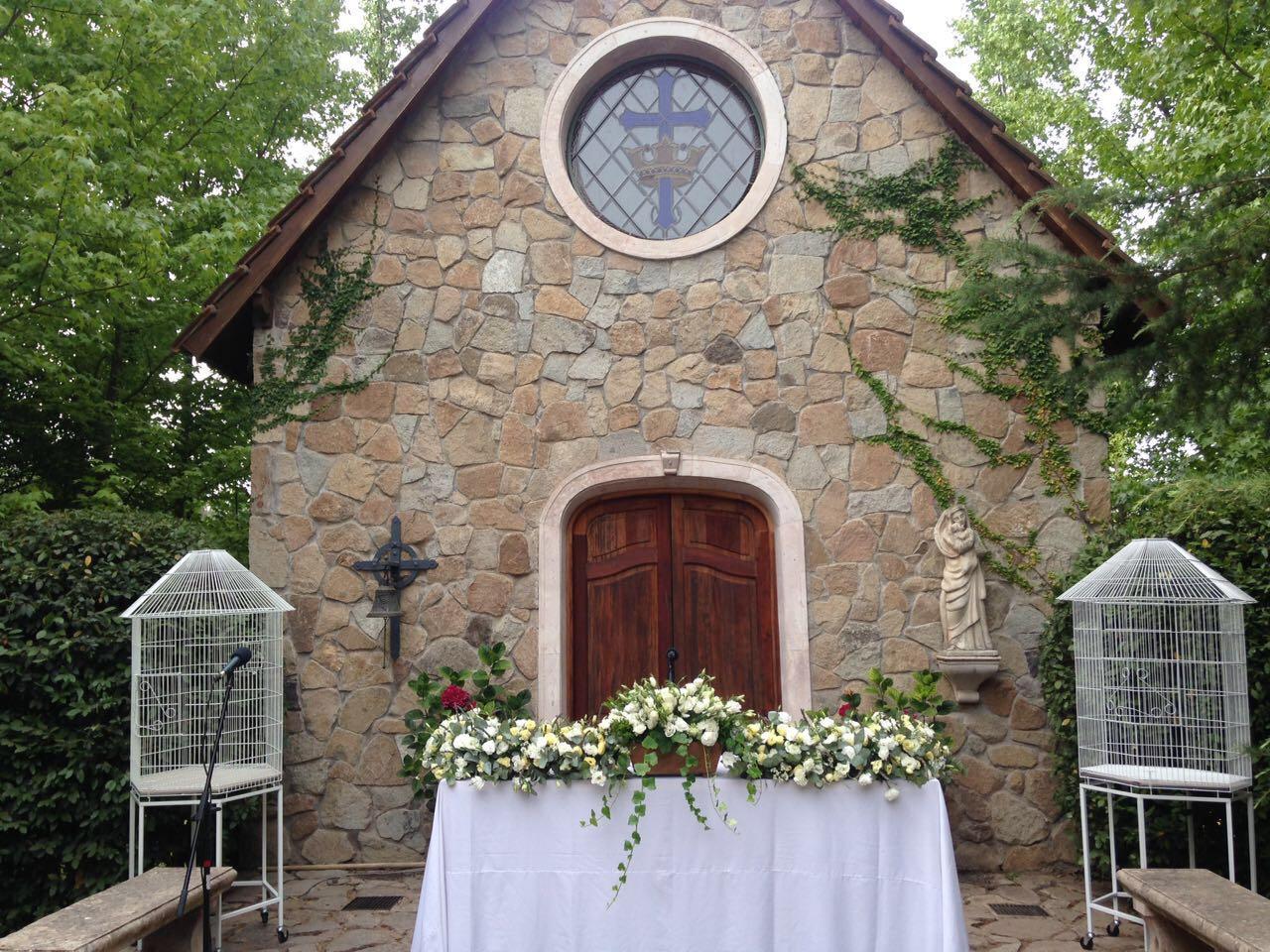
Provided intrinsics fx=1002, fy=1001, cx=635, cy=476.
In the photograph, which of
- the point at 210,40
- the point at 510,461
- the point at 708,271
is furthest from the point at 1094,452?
the point at 210,40

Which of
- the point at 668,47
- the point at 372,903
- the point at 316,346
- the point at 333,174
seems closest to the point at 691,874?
the point at 372,903

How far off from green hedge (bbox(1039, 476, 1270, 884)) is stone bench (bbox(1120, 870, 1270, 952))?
3.02 ft

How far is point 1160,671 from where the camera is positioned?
509 cm

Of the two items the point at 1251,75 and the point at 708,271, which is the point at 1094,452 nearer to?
the point at 708,271

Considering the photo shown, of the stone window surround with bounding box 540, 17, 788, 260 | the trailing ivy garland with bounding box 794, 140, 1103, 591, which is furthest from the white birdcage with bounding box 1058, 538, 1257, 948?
the stone window surround with bounding box 540, 17, 788, 260

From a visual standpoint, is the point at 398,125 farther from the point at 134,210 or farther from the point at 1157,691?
A: the point at 1157,691

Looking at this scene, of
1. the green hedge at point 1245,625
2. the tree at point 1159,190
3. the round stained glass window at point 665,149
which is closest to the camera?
the tree at point 1159,190

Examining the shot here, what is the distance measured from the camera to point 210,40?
8.16m

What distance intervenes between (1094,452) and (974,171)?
6.07ft

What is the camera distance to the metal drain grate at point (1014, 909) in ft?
Answer: 16.4

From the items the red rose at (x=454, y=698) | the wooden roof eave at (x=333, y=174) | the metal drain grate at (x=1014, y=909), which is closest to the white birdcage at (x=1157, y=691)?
the metal drain grate at (x=1014, y=909)

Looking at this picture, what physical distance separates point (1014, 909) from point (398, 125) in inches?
223

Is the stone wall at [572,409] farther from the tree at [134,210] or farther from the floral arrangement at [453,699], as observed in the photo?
the tree at [134,210]

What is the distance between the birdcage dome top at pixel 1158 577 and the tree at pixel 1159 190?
0.58 meters
